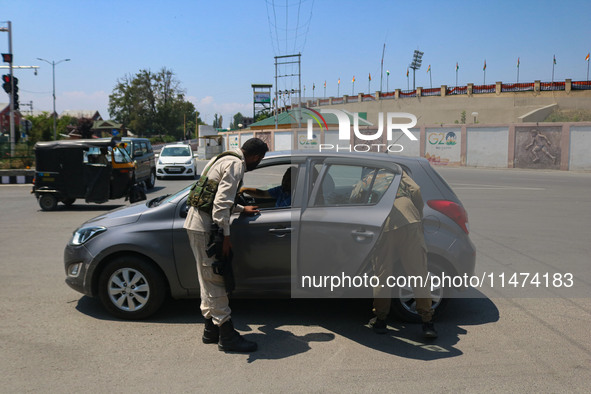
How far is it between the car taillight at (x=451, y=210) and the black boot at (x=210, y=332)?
2.17 metres

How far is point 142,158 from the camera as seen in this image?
17.8 m

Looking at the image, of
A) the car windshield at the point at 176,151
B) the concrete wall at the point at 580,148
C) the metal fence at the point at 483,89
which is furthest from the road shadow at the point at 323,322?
the metal fence at the point at 483,89

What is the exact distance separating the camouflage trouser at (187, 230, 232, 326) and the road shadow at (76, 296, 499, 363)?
41cm

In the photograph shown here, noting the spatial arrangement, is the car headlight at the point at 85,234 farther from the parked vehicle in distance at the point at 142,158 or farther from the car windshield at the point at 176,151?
the car windshield at the point at 176,151

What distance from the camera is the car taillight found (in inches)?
187

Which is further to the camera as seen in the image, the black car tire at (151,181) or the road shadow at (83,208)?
the black car tire at (151,181)

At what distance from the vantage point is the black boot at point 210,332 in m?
4.29

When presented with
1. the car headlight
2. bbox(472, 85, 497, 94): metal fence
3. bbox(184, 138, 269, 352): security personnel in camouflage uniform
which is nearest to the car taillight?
bbox(184, 138, 269, 352): security personnel in camouflage uniform

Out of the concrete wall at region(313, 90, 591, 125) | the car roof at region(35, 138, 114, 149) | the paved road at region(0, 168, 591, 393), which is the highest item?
the concrete wall at region(313, 90, 591, 125)

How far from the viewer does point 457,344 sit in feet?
14.3

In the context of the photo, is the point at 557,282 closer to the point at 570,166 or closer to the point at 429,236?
the point at 429,236

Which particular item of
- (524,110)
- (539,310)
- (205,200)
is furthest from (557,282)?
(524,110)

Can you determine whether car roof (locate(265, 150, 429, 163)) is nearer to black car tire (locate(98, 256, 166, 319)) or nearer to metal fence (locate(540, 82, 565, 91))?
black car tire (locate(98, 256, 166, 319))

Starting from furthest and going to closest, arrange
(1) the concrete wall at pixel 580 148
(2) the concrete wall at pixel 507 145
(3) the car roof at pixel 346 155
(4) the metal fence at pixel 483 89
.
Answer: (4) the metal fence at pixel 483 89 → (2) the concrete wall at pixel 507 145 → (1) the concrete wall at pixel 580 148 → (3) the car roof at pixel 346 155
